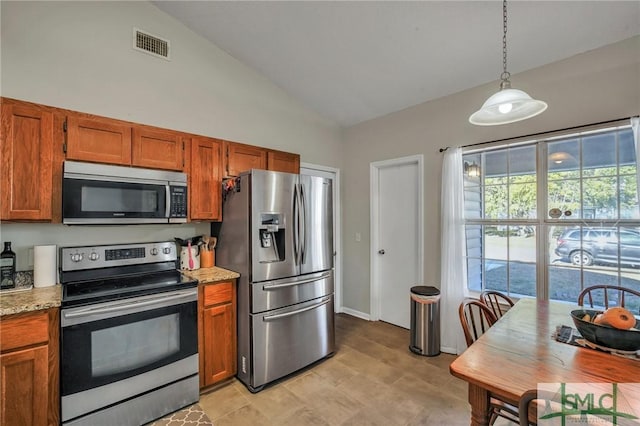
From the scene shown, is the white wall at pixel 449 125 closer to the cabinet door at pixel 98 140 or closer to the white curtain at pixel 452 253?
the white curtain at pixel 452 253

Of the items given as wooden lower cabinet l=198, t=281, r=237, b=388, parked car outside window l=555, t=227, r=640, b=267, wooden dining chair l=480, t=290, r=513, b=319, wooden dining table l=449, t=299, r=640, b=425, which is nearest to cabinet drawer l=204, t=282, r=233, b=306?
wooden lower cabinet l=198, t=281, r=237, b=388

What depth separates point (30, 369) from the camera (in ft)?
5.16

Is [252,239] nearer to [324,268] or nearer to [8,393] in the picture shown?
[324,268]

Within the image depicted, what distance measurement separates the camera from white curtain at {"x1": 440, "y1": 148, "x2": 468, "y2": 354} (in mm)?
2865

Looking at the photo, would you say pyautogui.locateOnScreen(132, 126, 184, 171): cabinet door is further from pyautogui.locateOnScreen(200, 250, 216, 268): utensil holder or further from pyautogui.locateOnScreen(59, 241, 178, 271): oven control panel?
pyautogui.locateOnScreen(200, 250, 216, 268): utensil holder

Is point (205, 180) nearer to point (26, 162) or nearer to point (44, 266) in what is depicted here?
point (26, 162)

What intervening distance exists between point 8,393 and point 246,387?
1.45 metres

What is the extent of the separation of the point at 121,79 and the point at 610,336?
360 centimetres

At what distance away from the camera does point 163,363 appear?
6.57 ft

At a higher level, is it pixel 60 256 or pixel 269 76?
pixel 269 76

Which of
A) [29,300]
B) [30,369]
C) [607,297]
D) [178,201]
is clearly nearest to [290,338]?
[178,201]

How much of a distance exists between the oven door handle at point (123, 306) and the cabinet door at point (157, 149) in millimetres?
1084

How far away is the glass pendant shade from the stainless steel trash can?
1.86m

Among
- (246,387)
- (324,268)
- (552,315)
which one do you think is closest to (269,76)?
(324,268)
